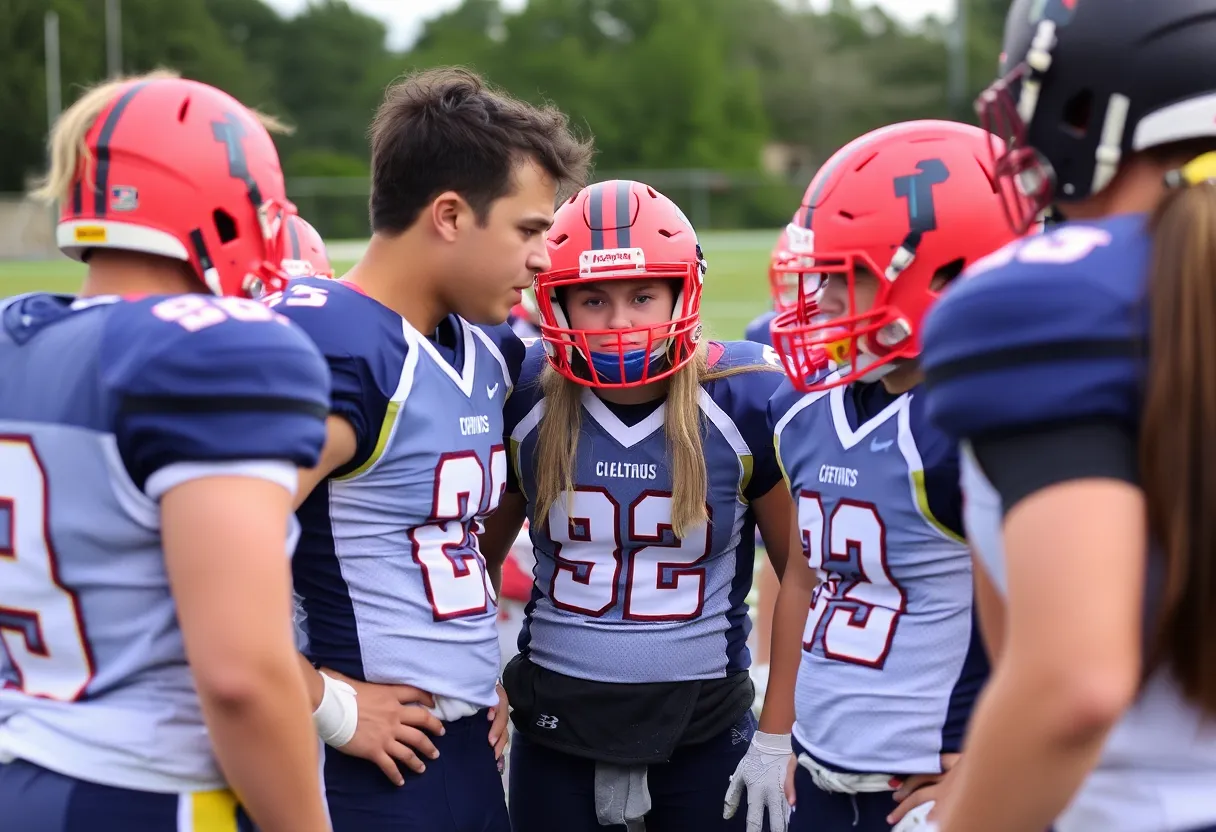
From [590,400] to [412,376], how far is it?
66 centimetres

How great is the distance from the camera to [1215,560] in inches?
53.4

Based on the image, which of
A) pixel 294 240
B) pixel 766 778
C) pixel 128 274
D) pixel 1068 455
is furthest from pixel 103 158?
pixel 294 240

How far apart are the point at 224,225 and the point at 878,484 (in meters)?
1.29

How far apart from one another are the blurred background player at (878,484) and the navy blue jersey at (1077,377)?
87 centimetres

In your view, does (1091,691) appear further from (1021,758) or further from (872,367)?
(872,367)

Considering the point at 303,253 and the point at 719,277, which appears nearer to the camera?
the point at 303,253

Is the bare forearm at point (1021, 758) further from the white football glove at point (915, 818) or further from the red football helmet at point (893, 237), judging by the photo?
the red football helmet at point (893, 237)

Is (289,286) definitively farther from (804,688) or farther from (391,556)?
(804,688)

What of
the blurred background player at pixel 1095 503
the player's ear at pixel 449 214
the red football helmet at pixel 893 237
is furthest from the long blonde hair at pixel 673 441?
the blurred background player at pixel 1095 503

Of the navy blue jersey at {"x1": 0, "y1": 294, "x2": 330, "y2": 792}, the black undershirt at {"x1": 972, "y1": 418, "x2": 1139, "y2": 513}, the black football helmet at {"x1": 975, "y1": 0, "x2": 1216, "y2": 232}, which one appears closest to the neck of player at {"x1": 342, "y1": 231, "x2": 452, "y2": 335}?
the navy blue jersey at {"x1": 0, "y1": 294, "x2": 330, "y2": 792}

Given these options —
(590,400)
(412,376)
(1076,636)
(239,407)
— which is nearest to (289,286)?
(412,376)

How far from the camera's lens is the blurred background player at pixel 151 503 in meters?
1.67

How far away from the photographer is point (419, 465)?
2586 millimetres

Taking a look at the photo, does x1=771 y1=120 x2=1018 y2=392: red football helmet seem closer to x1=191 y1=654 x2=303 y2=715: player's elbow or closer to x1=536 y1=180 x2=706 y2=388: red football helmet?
x1=536 y1=180 x2=706 y2=388: red football helmet
